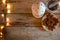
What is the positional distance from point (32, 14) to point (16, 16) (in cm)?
23

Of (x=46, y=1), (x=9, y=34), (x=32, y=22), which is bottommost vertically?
(x=9, y=34)

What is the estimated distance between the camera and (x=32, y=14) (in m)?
2.28

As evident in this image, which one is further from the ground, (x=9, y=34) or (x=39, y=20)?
(x=39, y=20)

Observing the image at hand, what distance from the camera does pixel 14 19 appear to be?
230 centimetres

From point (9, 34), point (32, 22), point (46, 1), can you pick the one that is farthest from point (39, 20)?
point (9, 34)

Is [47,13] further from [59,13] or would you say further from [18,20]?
[18,20]

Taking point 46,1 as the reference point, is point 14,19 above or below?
below

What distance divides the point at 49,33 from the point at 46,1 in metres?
0.44

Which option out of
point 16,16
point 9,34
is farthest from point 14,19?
point 9,34

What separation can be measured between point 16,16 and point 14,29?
0.18m

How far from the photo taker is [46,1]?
88.7 inches

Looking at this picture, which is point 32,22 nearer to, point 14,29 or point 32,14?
point 32,14

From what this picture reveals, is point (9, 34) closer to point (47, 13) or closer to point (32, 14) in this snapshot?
point (32, 14)

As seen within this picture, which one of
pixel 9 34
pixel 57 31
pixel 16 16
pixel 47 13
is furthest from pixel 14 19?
pixel 57 31
